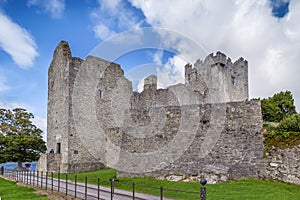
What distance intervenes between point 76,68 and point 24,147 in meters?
9.15

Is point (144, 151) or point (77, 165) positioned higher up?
point (144, 151)

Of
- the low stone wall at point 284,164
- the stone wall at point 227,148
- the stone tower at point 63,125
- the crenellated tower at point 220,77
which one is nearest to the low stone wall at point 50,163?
the stone tower at point 63,125

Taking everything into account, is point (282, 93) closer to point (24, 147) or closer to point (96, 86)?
point (96, 86)

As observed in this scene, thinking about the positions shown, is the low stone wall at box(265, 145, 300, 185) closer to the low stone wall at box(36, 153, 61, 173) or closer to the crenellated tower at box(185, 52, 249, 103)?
the low stone wall at box(36, 153, 61, 173)

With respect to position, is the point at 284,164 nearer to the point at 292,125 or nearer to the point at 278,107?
the point at 292,125

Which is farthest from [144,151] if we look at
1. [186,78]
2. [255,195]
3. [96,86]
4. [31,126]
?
[186,78]

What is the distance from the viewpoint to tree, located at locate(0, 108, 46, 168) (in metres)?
25.0

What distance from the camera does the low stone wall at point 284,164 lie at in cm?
1111

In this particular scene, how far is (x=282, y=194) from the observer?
30.0 ft

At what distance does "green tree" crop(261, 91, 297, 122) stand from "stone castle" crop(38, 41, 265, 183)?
317 cm

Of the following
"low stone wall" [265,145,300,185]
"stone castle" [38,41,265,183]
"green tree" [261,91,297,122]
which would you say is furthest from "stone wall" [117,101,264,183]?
"green tree" [261,91,297,122]

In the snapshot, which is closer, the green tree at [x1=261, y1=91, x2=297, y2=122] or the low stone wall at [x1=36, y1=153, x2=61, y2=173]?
the low stone wall at [x1=36, y1=153, x2=61, y2=173]

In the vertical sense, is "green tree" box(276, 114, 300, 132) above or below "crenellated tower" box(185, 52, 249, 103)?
below

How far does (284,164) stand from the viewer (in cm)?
1146
